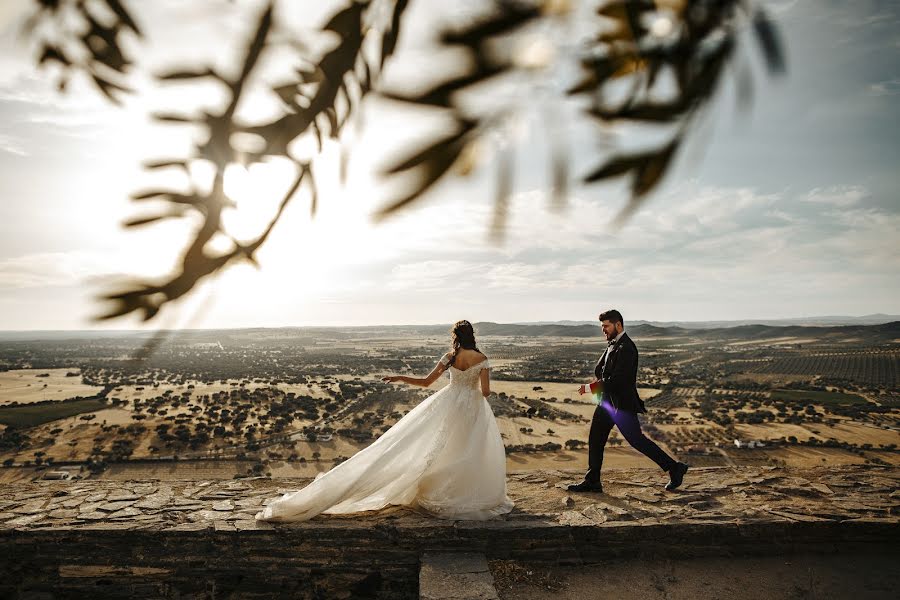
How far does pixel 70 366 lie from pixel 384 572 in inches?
2734

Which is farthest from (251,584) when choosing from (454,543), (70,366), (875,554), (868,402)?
(70,366)

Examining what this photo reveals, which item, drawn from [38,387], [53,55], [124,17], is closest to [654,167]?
[124,17]

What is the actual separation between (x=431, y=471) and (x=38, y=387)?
47909 mm

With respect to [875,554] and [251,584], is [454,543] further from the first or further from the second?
→ [875,554]

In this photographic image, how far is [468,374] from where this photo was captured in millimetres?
4059

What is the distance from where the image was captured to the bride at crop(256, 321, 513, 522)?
369 centimetres

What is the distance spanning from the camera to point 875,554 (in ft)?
11.1

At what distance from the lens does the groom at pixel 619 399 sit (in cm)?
391

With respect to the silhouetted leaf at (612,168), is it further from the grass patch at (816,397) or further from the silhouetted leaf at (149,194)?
the grass patch at (816,397)

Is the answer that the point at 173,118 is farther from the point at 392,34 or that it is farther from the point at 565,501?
the point at 565,501

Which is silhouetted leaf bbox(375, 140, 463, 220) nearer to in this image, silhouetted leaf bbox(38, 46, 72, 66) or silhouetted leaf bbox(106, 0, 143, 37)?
silhouetted leaf bbox(106, 0, 143, 37)

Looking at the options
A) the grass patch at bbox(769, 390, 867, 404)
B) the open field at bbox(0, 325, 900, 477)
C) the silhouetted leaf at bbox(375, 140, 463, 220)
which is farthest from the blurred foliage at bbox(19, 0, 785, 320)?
the grass patch at bbox(769, 390, 867, 404)

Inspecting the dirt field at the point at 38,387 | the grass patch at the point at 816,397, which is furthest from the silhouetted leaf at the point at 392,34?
the dirt field at the point at 38,387

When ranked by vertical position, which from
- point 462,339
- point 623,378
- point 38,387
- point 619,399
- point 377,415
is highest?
point 462,339
